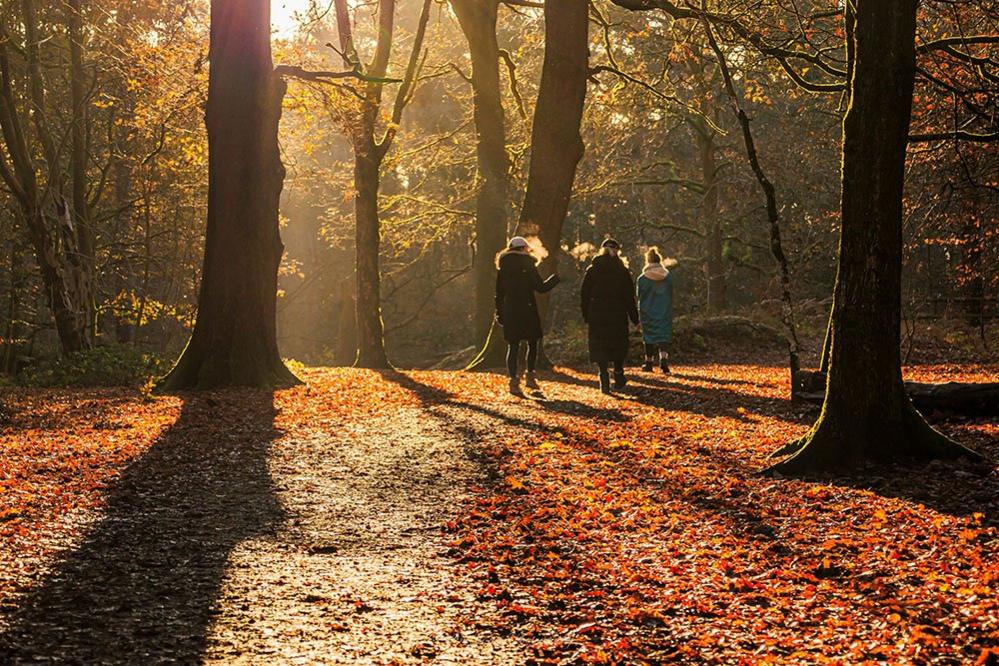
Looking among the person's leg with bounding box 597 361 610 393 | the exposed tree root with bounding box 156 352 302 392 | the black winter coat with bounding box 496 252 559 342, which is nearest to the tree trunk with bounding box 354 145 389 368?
the exposed tree root with bounding box 156 352 302 392

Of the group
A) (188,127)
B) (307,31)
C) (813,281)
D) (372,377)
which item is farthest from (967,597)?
(813,281)

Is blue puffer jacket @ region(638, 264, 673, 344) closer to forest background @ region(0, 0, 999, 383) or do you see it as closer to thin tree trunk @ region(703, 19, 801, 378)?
forest background @ region(0, 0, 999, 383)

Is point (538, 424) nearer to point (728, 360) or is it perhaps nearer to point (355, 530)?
point (355, 530)

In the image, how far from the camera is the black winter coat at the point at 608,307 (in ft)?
47.6

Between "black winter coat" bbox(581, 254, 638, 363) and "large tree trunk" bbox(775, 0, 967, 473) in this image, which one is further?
"black winter coat" bbox(581, 254, 638, 363)

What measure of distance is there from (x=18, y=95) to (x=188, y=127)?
4318 mm

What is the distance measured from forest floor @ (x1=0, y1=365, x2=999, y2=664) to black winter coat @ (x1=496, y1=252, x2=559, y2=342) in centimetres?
295

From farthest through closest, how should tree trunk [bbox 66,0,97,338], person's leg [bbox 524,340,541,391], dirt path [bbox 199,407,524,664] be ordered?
tree trunk [bbox 66,0,97,338]
person's leg [bbox 524,340,541,391]
dirt path [bbox 199,407,524,664]

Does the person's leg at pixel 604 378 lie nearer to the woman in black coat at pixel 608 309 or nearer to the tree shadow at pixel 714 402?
the woman in black coat at pixel 608 309

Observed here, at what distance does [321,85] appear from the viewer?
61.1 ft

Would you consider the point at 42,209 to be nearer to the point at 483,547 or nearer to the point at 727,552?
the point at 483,547

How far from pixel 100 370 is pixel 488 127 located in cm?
907

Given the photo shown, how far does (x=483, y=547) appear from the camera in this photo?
6629 millimetres

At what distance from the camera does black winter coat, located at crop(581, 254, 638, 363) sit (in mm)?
14516
